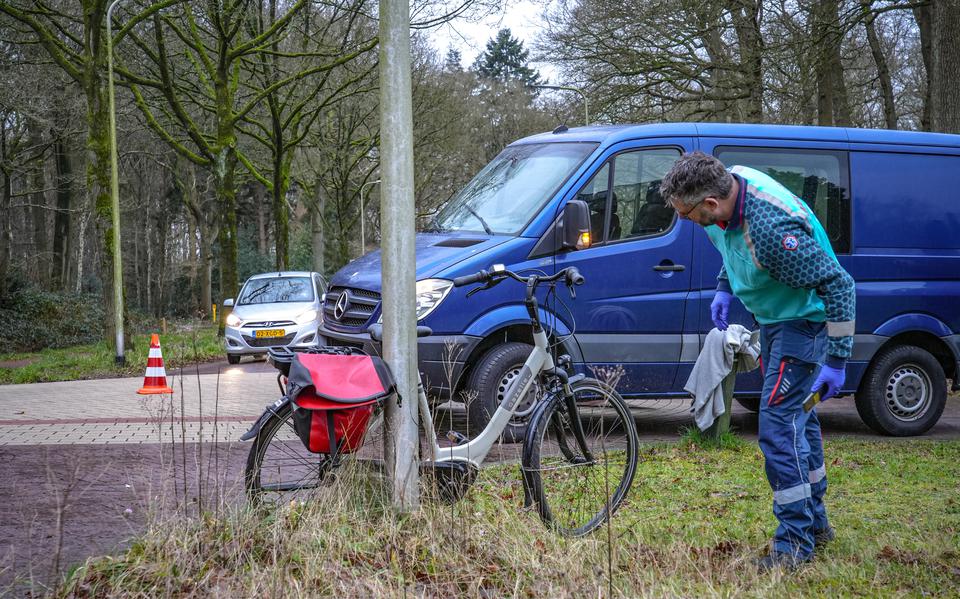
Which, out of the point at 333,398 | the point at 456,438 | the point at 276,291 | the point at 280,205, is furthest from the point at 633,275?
the point at 280,205

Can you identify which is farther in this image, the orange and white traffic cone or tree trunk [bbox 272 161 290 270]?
tree trunk [bbox 272 161 290 270]

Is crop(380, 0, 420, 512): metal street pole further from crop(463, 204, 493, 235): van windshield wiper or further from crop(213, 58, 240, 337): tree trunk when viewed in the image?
crop(213, 58, 240, 337): tree trunk

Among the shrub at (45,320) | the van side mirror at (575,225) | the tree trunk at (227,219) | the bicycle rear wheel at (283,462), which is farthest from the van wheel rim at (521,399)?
the shrub at (45,320)

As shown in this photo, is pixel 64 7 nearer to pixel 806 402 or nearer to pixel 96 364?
pixel 96 364

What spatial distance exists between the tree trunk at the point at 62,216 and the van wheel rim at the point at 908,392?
83.6ft

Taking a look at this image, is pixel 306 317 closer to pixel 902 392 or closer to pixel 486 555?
pixel 902 392

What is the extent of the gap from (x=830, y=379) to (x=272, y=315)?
44.7 ft

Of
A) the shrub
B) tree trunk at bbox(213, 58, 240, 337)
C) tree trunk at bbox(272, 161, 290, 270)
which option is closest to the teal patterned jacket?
tree trunk at bbox(213, 58, 240, 337)

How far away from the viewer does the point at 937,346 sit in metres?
8.57

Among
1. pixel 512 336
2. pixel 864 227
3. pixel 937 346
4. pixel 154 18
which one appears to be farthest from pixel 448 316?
pixel 154 18

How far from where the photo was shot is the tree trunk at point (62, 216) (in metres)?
28.4

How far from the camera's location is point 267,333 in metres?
16.5

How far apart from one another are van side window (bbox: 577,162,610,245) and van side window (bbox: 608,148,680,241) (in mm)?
74

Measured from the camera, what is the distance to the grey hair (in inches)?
160
